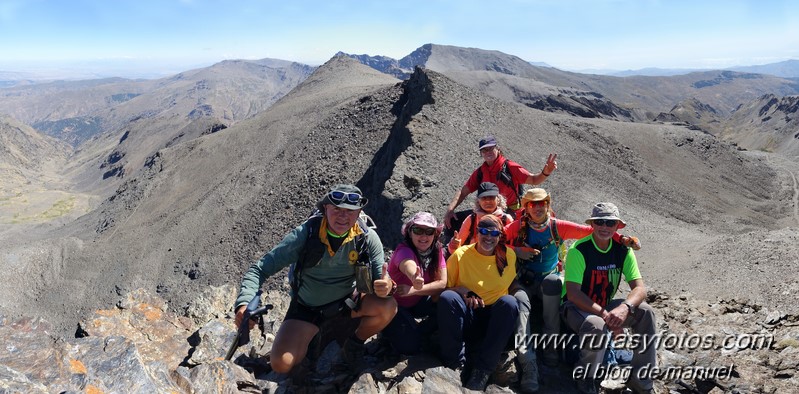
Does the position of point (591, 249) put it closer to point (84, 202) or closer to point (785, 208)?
point (785, 208)

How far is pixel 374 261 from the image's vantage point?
6484mm

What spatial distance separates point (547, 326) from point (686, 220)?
80.8 ft

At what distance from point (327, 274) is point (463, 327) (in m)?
2.16

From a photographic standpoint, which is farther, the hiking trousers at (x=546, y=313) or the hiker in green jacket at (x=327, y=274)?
the hiking trousers at (x=546, y=313)

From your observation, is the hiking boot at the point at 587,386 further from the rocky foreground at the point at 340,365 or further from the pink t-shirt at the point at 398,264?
the pink t-shirt at the point at 398,264

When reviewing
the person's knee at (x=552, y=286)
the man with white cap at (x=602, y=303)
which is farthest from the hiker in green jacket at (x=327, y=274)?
the man with white cap at (x=602, y=303)

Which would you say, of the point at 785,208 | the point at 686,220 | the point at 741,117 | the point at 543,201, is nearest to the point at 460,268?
the point at 543,201

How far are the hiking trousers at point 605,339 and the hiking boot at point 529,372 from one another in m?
0.67

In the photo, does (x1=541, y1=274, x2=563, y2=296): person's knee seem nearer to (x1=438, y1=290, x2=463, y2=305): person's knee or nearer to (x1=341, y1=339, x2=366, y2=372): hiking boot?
(x1=438, y1=290, x2=463, y2=305): person's knee

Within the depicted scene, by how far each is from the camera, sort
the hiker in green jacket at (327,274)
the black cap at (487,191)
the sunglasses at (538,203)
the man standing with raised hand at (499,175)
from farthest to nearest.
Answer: the man standing with raised hand at (499,175), the black cap at (487,191), the sunglasses at (538,203), the hiker in green jacket at (327,274)

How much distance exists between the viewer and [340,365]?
7.05 m

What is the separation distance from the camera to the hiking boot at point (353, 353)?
7059 millimetres

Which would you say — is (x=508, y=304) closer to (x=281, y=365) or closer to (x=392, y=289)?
(x=392, y=289)

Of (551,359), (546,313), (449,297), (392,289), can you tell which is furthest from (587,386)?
(392,289)
